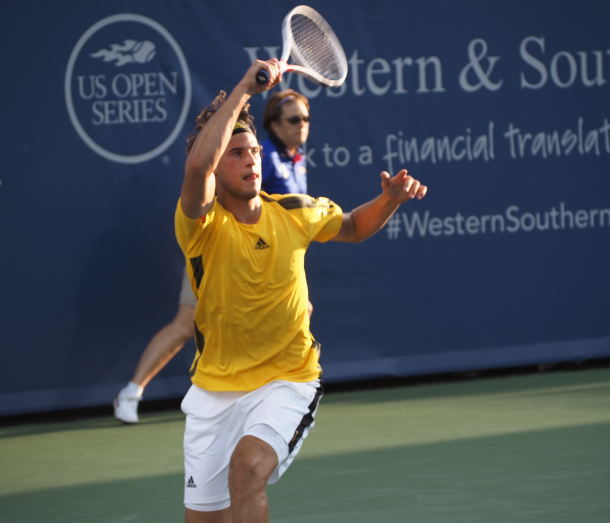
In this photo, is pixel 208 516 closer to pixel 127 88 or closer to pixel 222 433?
pixel 222 433

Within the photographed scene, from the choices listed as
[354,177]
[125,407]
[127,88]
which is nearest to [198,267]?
[125,407]

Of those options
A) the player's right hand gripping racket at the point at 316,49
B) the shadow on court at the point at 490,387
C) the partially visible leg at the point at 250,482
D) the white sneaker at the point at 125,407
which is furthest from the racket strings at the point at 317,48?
the shadow on court at the point at 490,387

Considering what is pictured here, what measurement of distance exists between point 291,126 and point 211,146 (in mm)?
2361

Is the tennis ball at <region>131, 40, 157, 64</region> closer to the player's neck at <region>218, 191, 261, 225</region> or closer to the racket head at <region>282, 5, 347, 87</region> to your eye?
the racket head at <region>282, 5, 347, 87</region>

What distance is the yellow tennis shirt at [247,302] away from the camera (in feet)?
9.41

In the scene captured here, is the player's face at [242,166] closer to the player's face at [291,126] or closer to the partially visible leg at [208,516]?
the partially visible leg at [208,516]

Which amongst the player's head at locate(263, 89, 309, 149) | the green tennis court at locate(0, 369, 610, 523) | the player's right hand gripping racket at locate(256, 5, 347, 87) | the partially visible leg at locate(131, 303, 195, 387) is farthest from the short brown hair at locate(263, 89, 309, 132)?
the green tennis court at locate(0, 369, 610, 523)

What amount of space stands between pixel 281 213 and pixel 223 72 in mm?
2886

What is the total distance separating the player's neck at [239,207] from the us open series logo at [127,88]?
279 cm

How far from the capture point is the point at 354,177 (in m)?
5.96

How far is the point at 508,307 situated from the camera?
6.32 metres

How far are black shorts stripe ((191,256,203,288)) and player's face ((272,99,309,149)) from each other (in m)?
2.15

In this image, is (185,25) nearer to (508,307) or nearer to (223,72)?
(223,72)

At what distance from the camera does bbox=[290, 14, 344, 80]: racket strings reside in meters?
3.49
